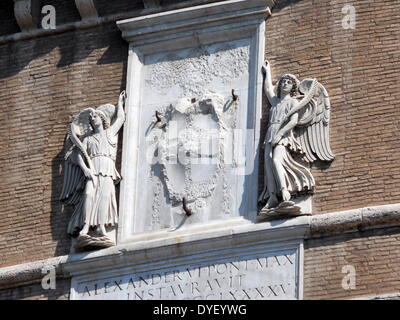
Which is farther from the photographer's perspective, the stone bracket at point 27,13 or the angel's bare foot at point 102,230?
the stone bracket at point 27,13

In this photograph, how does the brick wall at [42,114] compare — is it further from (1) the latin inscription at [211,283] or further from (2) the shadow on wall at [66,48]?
(1) the latin inscription at [211,283]

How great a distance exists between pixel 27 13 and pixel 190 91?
2.66 m

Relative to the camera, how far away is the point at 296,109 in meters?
26.8

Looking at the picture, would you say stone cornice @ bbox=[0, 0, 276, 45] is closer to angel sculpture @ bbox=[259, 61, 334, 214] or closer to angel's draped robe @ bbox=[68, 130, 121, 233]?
angel's draped robe @ bbox=[68, 130, 121, 233]

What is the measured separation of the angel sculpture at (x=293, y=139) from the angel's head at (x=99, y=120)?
203cm

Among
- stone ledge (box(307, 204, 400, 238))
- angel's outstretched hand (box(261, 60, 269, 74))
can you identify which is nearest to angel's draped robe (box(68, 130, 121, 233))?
angel's outstretched hand (box(261, 60, 269, 74))

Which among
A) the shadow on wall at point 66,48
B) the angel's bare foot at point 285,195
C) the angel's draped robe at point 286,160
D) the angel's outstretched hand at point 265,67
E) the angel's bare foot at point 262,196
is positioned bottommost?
→ the angel's bare foot at point 285,195

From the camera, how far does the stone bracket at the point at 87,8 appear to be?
28.8 meters

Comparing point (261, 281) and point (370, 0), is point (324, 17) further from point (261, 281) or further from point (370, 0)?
point (261, 281)

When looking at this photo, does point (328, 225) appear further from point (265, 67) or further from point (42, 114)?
point (42, 114)

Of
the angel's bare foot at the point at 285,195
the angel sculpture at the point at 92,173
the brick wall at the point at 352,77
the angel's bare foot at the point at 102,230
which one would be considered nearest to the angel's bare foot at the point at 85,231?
the angel sculpture at the point at 92,173

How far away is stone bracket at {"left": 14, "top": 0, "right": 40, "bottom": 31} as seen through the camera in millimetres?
29078

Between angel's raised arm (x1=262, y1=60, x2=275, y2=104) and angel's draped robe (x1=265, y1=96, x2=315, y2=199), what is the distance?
17cm
